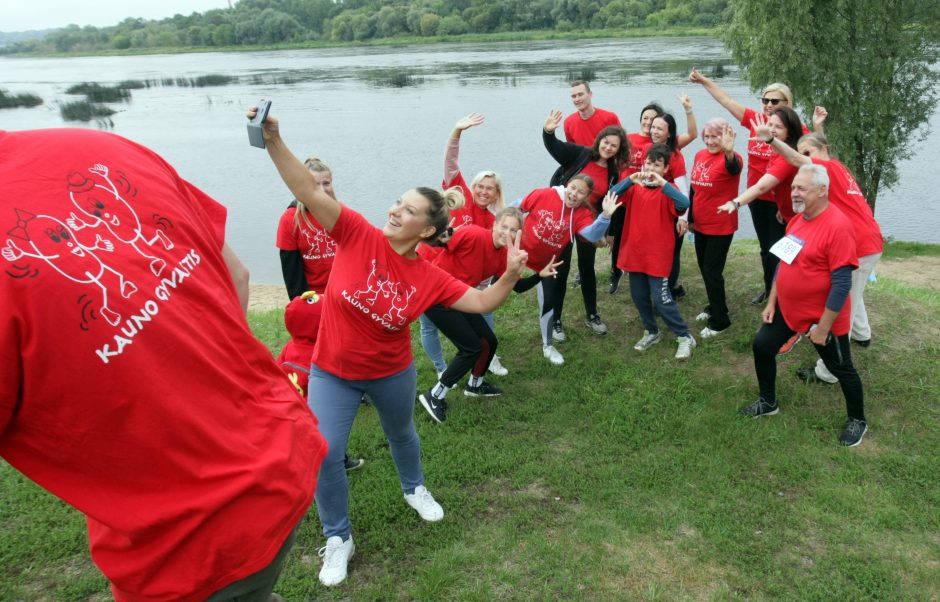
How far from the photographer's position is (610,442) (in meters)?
5.08

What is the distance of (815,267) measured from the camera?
15.5 feet

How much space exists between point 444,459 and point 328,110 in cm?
2541

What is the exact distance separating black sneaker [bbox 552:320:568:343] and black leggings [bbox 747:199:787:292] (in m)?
2.17

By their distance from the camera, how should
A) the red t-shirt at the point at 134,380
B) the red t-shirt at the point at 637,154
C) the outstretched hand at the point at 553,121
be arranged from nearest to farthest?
1. the red t-shirt at the point at 134,380
2. the outstretched hand at the point at 553,121
3. the red t-shirt at the point at 637,154

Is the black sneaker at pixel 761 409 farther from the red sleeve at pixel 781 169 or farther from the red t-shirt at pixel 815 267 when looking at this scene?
the red sleeve at pixel 781 169

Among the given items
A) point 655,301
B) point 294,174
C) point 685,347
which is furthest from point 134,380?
point 685,347

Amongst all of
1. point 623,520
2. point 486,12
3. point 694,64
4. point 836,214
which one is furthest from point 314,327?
point 486,12

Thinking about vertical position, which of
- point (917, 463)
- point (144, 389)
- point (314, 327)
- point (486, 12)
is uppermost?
point (486, 12)

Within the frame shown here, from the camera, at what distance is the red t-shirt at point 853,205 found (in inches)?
210

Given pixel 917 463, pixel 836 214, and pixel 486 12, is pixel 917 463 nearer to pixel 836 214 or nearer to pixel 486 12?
pixel 836 214

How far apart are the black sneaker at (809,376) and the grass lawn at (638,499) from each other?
9cm

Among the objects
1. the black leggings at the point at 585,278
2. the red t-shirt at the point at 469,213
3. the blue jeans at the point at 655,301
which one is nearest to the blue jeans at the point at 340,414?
the red t-shirt at the point at 469,213

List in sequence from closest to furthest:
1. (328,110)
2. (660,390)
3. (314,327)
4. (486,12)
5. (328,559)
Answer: (328,559) → (314,327) → (660,390) → (328,110) → (486,12)

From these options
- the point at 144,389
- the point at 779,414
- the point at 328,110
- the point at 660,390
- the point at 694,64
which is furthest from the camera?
the point at 694,64
